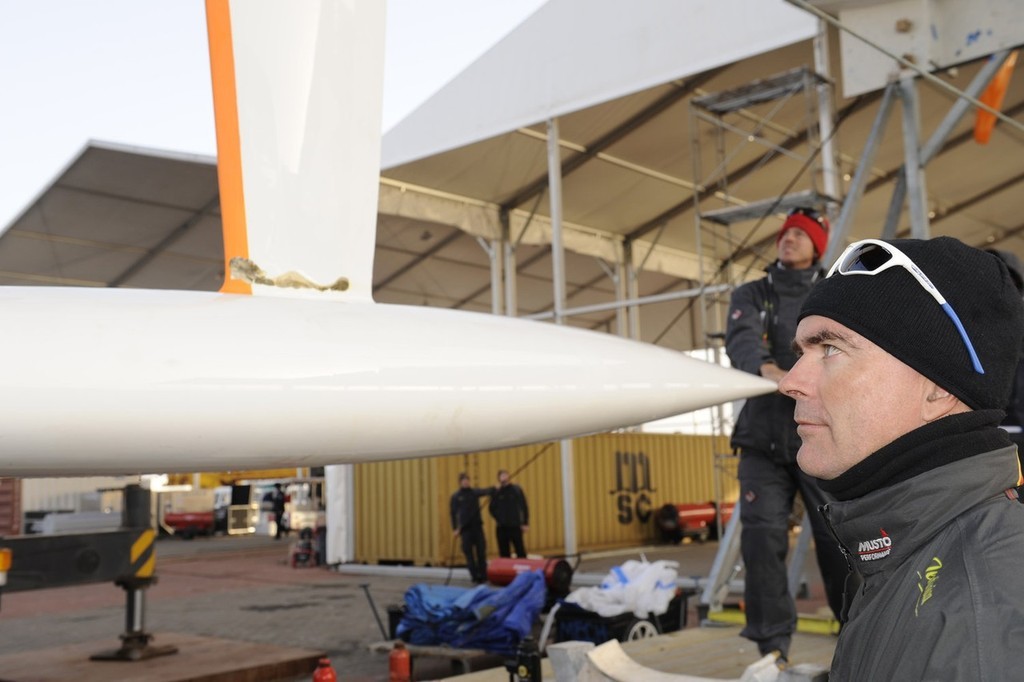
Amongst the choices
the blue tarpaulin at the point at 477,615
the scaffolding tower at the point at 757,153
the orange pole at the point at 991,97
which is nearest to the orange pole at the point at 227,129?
the blue tarpaulin at the point at 477,615

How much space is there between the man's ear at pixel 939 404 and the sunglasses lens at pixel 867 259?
153 mm

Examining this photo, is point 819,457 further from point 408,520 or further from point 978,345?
point 408,520

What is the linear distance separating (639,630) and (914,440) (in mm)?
4330

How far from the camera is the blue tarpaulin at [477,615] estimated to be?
546cm

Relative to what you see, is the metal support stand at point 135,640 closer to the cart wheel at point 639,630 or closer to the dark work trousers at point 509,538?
the cart wheel at point 639,630

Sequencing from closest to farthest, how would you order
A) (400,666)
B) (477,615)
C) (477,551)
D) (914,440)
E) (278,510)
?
1. (914,440)
2. (400,666)
3. (477,615)
4. (477,551)
5. (278,510)

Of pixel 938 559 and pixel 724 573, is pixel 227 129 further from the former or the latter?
pixel 724 573

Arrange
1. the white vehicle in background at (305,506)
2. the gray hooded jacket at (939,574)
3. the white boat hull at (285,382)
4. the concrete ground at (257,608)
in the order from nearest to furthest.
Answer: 1. the gray hooded jacket at (939,574)
2. the white boat hull at (285,382)
3. the concrete ground at (257,608)
4. the white vehicle in background at (305,506)

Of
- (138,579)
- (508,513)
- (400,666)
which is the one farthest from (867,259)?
(508,513)

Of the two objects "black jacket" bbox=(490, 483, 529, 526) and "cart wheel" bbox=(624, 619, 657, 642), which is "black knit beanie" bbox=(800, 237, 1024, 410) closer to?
"cart wheel" bbox=(624, 619, 657, 642)

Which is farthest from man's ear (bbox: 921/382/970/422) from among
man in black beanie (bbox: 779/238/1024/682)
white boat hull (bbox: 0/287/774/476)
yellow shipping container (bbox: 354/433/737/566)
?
yellow shipping container (bbox: 354/433/737/566)

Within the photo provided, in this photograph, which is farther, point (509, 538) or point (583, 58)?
point (509, 538)

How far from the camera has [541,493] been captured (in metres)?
15.0

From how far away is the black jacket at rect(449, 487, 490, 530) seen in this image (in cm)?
1163
